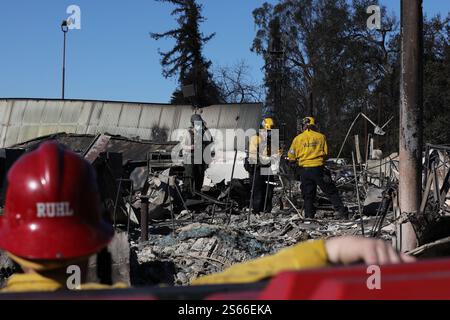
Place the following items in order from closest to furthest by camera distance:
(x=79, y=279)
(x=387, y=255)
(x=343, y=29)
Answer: (x=387, y=255) → (x=79, y=279) → (x=343, y=29)

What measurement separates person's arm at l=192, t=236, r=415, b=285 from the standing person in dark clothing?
12.8 metres

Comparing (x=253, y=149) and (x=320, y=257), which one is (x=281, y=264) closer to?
(x=320, y=257)

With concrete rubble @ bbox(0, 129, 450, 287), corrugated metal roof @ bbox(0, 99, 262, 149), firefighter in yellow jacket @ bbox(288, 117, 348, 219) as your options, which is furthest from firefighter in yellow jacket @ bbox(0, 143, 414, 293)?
corrugated metal roof @ bbox(0, 99, 262, 149)

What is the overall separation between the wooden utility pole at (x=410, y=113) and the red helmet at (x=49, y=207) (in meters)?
5.45

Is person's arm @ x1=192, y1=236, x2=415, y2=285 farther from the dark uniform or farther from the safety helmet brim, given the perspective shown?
the dark uniform

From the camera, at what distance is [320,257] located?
1969 mm

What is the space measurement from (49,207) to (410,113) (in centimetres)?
558

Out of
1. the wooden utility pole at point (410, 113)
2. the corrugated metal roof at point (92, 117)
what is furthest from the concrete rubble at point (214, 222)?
the corrugated metal roof at point (92, 117)

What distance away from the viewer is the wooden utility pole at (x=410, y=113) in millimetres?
6914

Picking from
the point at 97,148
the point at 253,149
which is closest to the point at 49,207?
the point at 97,148

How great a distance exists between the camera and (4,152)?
9.56 m
